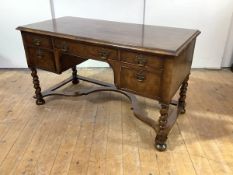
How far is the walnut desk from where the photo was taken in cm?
146

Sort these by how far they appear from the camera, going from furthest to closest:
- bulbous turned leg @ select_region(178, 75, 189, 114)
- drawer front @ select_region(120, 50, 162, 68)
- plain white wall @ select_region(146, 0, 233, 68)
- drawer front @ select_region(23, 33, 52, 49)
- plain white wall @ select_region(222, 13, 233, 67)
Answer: plain white wall @ select_region(222, 13, 233, 67) → plain white wall @ select_region(146, 0, 233, 68) → bulbous turned leg @ select_region(178, 75, 189, 114) → drawer front @ select_region(23, 33, 52, 49) → drawer front @ select_region(120, 50, 162, 68)

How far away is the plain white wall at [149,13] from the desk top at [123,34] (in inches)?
33.6

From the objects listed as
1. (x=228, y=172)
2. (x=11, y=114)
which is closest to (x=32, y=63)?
(x=11, y=114)

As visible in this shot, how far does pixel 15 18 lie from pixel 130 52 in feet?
6.88

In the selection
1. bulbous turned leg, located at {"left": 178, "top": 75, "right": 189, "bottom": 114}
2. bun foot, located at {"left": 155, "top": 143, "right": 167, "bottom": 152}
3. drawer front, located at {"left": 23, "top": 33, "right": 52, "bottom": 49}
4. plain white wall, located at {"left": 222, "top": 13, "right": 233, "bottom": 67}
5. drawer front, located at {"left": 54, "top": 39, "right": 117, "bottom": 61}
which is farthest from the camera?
plain white wall, located at {"left": 222, "top": 13, "right": 233, "bottom": 67}

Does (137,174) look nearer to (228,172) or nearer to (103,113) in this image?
(228,172)

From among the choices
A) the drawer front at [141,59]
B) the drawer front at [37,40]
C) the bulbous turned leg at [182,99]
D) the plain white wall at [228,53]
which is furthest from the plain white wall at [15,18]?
the plain white wall at [228,53]

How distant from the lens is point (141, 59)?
149 centimetres

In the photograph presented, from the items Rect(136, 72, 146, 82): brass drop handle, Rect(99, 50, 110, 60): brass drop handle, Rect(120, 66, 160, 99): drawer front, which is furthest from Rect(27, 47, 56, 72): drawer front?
Rect(136, 72, 146, 82): brass drop handle

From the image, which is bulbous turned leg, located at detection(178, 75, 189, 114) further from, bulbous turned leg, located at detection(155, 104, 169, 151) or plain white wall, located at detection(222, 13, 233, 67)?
plain white wall, located at detection(222, 13, 233, 67)

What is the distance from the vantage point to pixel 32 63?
2.11 metres

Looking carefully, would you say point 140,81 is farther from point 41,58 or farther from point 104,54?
point 41,58

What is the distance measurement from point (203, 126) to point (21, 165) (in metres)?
1.50

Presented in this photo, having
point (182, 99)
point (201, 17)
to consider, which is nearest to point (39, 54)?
point (182, 99)
